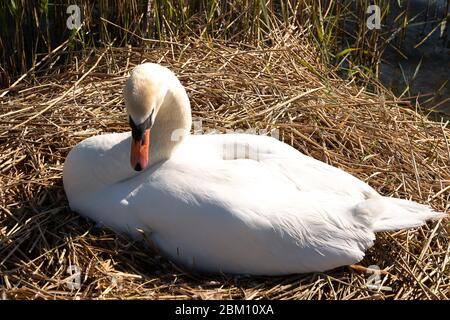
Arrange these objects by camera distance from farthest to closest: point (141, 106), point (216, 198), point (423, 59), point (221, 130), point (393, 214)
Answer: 1. point (423, 59)
2. point (221, 130)
3. point (393, 214)
4. point (216, 198)
5. point (141, 106)

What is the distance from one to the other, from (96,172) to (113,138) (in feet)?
0.69

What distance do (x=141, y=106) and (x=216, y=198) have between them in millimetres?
584

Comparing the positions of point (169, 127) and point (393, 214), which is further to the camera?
point (169, 127)

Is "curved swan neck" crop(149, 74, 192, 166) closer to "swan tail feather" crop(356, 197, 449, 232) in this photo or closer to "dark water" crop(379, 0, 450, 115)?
"swan tail feather" crop(356, 197, 449, 232)

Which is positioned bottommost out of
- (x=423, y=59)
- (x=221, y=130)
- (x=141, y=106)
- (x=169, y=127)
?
(x=423, y=59)

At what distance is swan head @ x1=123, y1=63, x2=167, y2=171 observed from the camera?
4047mm

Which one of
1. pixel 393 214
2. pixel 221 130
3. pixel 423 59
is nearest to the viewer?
pixel 393 214

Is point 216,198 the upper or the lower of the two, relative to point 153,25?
lower

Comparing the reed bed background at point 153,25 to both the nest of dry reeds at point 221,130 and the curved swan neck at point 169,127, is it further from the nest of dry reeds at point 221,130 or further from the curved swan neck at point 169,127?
the curved swan neck at point 169,127

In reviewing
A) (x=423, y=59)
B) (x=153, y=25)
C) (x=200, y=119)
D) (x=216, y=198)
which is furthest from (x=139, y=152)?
(x=423, y=59)

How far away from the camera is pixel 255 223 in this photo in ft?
13.6

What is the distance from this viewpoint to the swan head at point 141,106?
4.05 meters

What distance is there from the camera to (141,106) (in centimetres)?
405

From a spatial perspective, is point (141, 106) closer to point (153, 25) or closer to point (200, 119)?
point (200, 119)
